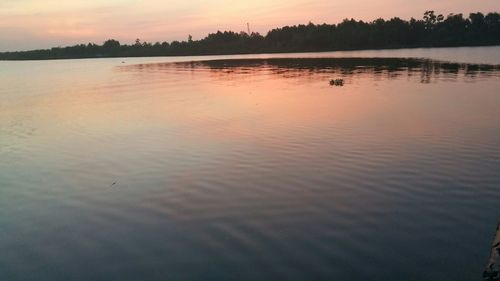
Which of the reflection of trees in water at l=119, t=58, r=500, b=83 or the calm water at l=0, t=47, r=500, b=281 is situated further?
the reflection of trees in water at l=119, t=58, r=500, b=83

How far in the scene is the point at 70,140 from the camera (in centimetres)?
2794

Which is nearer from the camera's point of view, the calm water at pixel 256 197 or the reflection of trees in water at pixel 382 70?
the calm water at pixel 256 197

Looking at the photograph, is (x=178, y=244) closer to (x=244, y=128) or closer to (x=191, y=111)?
(x=244, y=128)

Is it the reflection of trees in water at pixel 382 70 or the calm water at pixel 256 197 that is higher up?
the reflection of trees in water at pixel 382 70

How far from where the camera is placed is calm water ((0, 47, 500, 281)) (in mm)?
11188

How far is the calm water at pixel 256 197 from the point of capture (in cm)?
1119

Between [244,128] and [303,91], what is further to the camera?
[303,91]

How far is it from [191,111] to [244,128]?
10657mm

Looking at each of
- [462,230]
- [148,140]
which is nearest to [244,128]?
[148,140]

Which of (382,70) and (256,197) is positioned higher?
(382,70)

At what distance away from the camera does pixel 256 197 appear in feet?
51.8

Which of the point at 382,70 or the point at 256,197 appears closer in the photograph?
the point at 256,197

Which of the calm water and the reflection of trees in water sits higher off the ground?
the reflection of trees in water

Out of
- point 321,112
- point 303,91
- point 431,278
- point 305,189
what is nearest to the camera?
point 431,278
